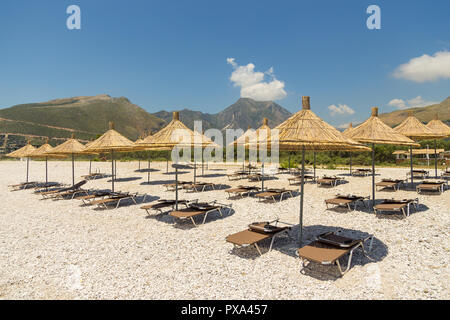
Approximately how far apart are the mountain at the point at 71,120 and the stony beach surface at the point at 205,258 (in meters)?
78.1

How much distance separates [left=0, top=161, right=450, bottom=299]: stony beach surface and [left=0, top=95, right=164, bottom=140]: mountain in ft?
256

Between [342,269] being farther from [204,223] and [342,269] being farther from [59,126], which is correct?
[59,126]

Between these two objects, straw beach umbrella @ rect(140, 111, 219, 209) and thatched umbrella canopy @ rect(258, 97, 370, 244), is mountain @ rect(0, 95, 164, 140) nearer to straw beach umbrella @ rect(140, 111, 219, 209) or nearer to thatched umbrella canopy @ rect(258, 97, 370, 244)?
straw beach umbrella @ rect(140, 111, 219, 209)

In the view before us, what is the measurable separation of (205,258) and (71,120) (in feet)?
A: 329

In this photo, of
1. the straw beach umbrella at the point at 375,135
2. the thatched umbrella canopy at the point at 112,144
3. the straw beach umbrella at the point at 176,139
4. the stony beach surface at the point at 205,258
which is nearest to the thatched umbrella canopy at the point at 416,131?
the stony beach surface at the point at 205,258

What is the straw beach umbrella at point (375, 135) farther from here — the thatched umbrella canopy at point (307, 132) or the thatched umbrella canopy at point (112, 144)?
the thatched umbrella canopy at point (112, 144)

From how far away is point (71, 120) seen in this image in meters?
89.0

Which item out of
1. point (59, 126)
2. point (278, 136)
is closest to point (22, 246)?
point (278, 136)

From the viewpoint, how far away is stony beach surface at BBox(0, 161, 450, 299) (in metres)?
3.68

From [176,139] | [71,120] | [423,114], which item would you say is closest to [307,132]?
[176,139]

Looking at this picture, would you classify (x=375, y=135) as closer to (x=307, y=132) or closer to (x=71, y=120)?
(x=307, y=132)

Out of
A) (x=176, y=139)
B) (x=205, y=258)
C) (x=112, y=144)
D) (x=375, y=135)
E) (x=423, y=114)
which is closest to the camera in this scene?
(x=205, y=258)

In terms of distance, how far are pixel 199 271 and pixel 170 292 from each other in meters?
0.71
